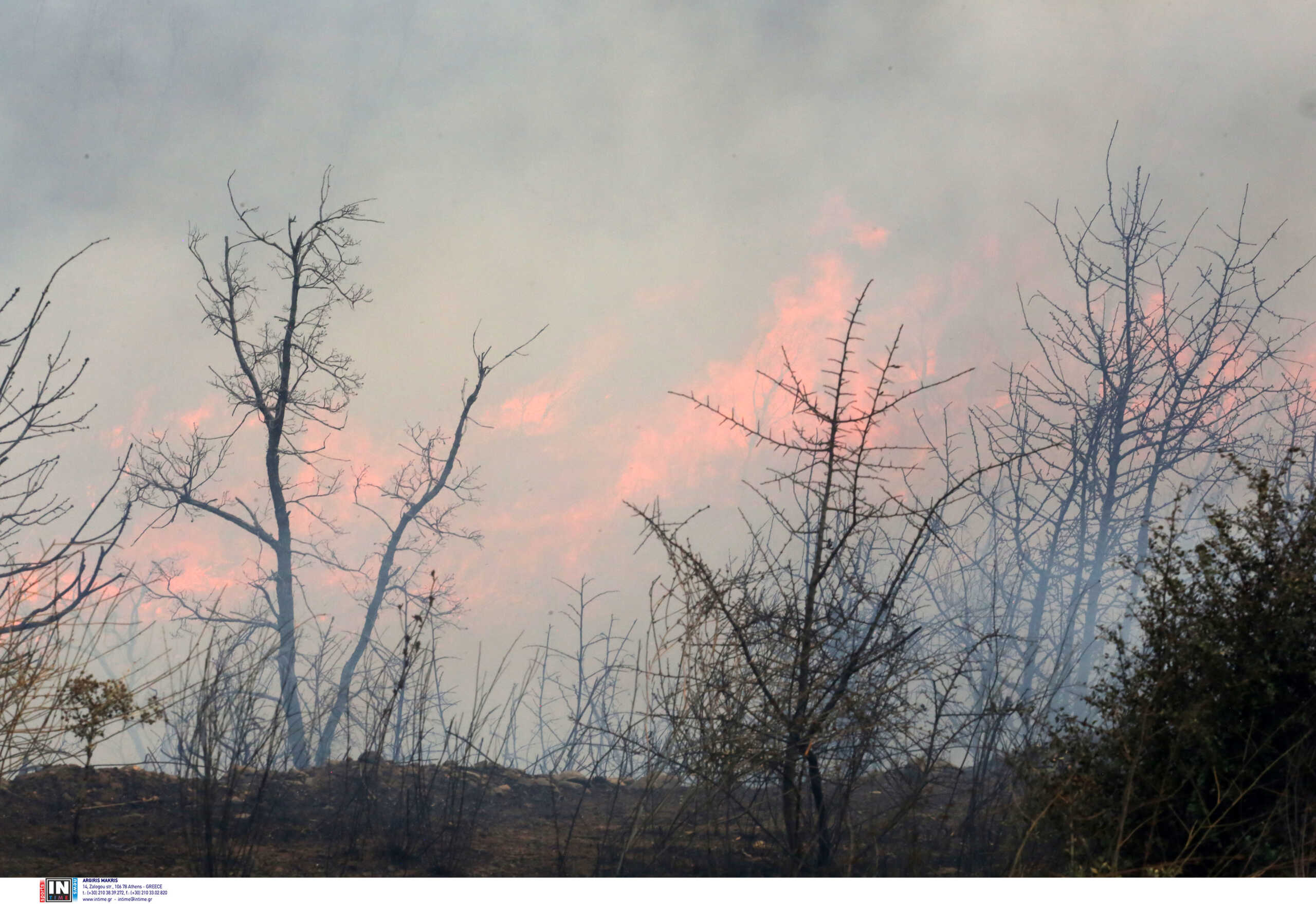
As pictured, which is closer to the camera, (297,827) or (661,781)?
(661,781)

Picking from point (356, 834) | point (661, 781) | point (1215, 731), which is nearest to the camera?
point (1215, 731)

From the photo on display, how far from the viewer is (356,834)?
13.2ft

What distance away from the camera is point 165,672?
373 cm

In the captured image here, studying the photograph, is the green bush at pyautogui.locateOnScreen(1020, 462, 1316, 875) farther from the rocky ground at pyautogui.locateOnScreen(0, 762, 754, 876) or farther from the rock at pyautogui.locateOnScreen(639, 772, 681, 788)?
the rocky ground at pyautogui.locateOnScreen(0, 762, 754, 876)

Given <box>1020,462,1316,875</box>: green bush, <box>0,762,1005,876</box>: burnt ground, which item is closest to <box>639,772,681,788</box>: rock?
<box>0,762,1005,876</box>: burnt ground

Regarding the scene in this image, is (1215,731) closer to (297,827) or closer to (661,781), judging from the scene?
(661,781)

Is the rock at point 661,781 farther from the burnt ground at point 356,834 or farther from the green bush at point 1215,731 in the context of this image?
the green bush at point 1215,731

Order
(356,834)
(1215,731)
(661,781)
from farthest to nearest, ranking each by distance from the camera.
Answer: (356,834)
(661,781)
(1215,731)

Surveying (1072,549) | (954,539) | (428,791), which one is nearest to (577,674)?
(954,539)

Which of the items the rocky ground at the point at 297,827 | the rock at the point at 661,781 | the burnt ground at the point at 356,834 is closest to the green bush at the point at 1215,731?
the burnt ground at the point at 356,834

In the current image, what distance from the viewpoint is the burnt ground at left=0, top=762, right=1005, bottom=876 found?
12.2 feet

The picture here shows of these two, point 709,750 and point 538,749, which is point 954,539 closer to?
point 709,750

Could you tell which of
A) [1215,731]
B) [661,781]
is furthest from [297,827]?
[1215,731]
